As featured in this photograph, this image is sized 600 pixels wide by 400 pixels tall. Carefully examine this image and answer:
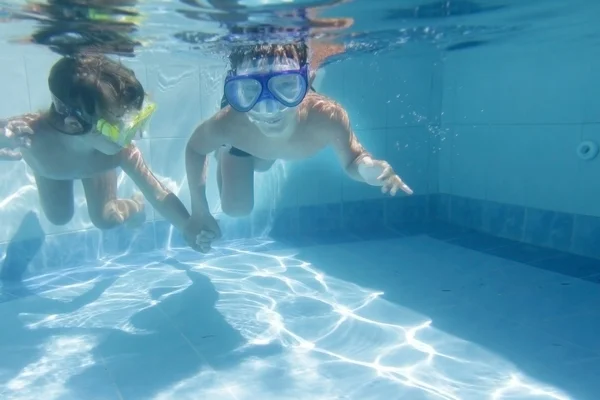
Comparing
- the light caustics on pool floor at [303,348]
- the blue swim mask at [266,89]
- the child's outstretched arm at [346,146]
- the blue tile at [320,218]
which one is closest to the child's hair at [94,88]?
the blue swim mask at [266,89]

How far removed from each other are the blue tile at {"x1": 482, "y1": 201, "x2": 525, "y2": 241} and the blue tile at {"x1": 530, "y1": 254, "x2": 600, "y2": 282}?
101cm

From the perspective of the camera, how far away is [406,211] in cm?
879

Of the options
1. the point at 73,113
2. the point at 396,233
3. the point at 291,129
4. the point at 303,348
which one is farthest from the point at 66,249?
the point at 396,233

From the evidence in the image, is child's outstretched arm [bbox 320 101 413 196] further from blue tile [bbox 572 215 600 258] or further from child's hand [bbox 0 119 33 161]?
blue tile [bbox 572 215 600 258]

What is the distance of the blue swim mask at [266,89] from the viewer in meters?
4.21

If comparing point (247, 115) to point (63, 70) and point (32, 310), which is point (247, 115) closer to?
point (63, 70)

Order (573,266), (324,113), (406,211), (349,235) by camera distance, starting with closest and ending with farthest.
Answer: (324,113) < (573,266) < (349,235) < (406,211)

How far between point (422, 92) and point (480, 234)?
108 inches

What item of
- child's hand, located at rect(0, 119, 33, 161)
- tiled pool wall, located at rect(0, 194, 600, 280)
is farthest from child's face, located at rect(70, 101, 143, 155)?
tiled pool wall, located at rect(0, 194, 600, 280)

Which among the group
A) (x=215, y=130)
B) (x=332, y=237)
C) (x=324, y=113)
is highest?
(x=324, y=113)

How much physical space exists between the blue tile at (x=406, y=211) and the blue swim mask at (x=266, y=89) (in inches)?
186

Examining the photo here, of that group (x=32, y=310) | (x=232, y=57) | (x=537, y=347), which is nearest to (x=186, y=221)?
(x=32, y=310)

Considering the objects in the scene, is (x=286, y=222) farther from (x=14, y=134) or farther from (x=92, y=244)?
(x=14, y=134)

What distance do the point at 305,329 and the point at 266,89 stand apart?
2.07 metres
